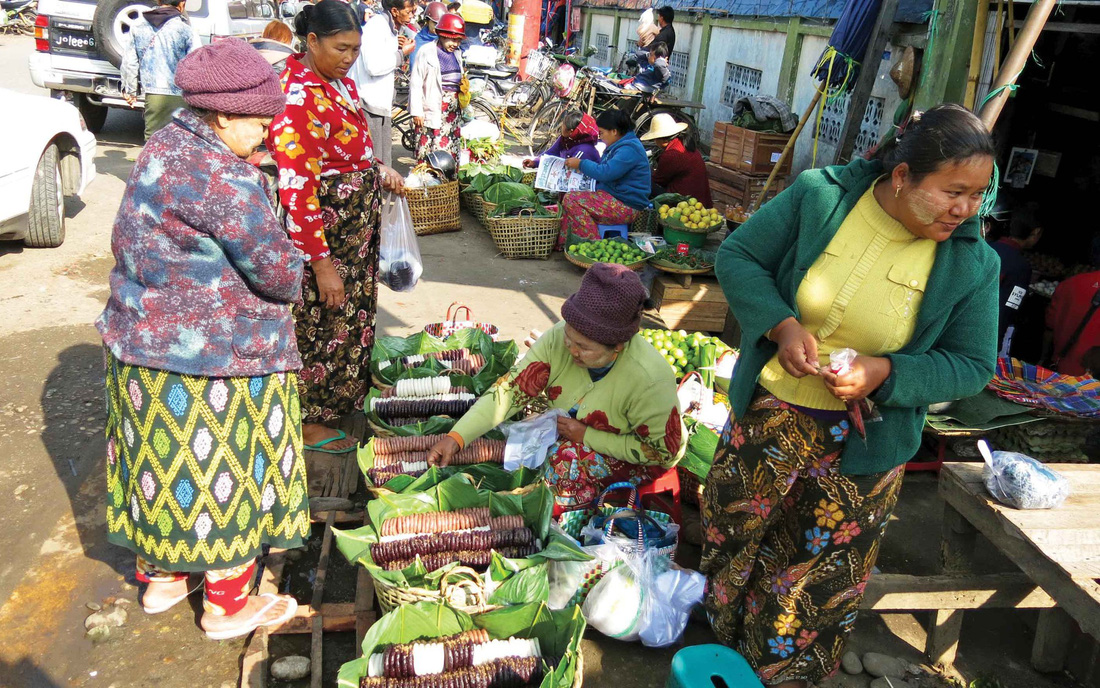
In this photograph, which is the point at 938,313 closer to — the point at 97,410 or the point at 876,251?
the point at 876,251

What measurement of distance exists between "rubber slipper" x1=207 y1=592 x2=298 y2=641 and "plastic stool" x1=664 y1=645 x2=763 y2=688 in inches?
52.9

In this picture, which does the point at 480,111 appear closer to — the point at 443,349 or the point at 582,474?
the point at 443,349

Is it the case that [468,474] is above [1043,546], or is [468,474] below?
below

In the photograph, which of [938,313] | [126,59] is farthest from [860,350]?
[126,59]

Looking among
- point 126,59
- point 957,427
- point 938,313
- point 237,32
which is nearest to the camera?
point 938,313

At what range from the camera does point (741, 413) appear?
2.39 metres

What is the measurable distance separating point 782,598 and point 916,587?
765 mm

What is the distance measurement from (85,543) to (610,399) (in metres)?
2.19

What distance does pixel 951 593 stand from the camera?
288 cm

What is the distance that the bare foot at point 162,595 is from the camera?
2717 mm

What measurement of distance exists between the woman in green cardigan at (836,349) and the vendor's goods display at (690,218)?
4.05 m

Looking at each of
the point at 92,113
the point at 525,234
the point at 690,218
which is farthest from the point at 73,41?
the point at 690,218

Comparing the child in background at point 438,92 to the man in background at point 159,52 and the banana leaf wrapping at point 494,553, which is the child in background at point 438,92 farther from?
the banana leaf wrapping at point 494,553

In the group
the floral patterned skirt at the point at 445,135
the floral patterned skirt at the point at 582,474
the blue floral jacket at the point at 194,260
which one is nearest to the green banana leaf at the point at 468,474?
the floral patterned skirt at the point at 582,474
